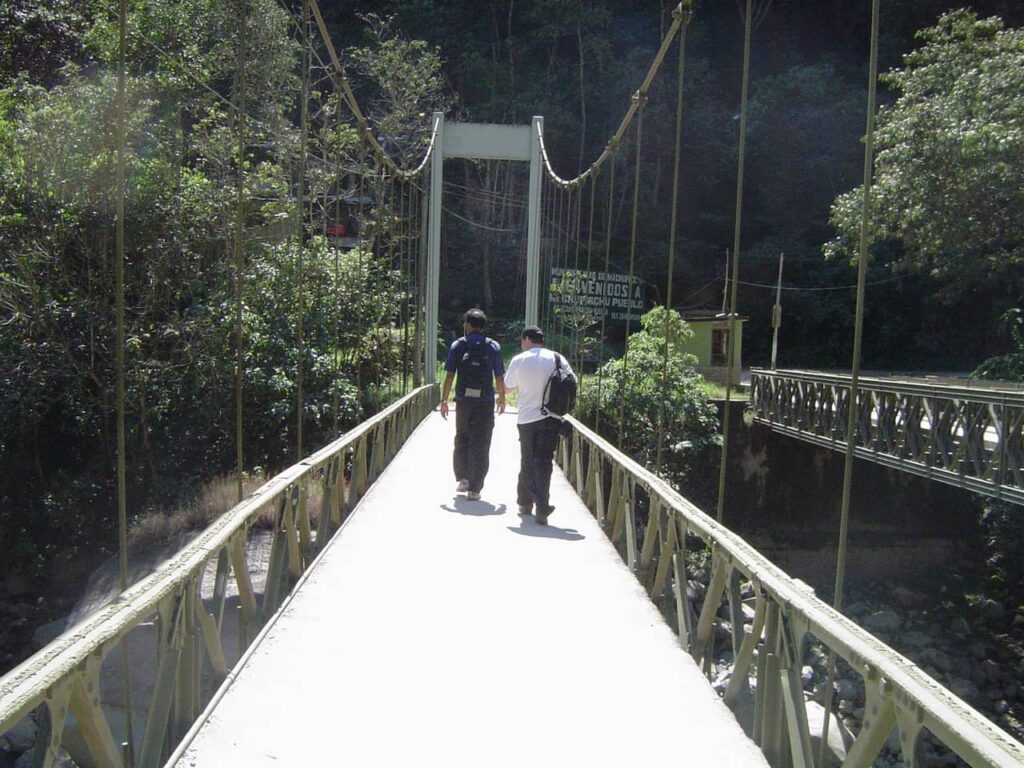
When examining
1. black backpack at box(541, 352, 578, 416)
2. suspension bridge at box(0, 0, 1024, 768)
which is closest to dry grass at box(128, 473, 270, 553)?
suspension bridge at box(0, 0, 1024, 768)

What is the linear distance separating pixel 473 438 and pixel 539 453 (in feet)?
2.49

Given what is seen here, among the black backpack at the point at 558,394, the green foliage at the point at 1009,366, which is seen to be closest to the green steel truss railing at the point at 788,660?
the black backpack at the point at 558,394

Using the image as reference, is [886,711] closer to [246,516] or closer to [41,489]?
[246,516]

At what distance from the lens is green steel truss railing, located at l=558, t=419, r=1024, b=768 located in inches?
68.8

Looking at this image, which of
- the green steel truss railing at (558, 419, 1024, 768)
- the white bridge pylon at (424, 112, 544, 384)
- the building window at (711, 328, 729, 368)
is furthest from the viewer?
the building window at (711, 328, 729, 368)

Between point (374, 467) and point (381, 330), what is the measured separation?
8.47 m

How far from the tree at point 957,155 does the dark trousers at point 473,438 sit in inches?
371

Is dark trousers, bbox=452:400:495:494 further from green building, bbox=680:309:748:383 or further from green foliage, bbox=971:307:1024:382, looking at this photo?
green building, bbox=680:309:748:383

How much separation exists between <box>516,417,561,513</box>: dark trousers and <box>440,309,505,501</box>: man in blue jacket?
1.81 ft

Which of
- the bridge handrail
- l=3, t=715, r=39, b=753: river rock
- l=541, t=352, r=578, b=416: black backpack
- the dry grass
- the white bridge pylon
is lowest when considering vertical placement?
l=3, t=715, r=39, b=753: river rock

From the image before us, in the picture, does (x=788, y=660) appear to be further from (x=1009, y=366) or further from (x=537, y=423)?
(x=1009, y=366)

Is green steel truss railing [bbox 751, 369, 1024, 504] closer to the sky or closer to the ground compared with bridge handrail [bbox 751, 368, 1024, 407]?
closer to the ground

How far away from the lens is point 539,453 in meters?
5.85

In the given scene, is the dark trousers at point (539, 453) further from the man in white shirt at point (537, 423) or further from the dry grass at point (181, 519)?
the dry grass at point (181, 519)
